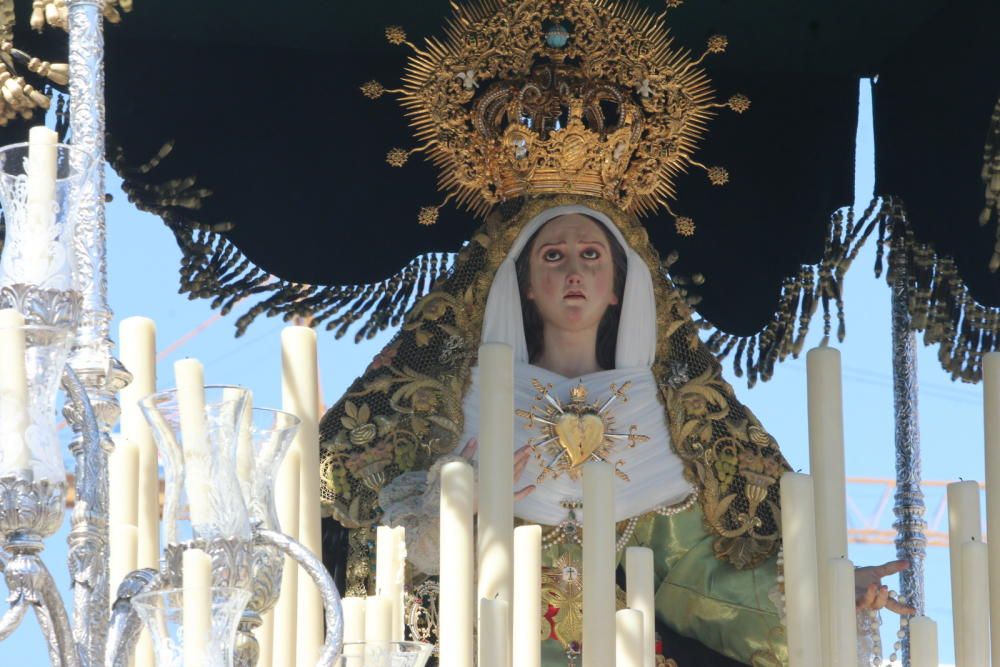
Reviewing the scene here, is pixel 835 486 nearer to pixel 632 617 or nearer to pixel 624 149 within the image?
pixel 632 617

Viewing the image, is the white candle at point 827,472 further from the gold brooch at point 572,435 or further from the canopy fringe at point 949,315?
the canopy fringe at point 949,315

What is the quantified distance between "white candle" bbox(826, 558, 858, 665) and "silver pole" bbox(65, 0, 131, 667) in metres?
0.91

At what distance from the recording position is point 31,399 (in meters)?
2.25

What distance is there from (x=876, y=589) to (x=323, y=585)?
7.52 ft

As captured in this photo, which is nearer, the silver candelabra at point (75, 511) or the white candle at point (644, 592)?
the silver candelabra at point (75, 511)

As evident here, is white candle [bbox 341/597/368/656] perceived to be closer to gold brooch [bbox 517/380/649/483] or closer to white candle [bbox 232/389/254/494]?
white candle [bbox 232/389/254/494]

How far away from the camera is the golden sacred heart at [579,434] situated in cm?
521

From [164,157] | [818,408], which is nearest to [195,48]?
[164,157]

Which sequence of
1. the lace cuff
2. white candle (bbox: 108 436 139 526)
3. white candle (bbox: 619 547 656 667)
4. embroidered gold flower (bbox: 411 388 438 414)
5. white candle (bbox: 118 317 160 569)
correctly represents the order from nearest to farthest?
white candle (bbox: 108 436 139 526) < white candle (bbox: 118 317 160 569) < white candle (bbox: 619 547 656 667) < the lace cuff < embroidered gold flower (bbox: 411 388 438 414)

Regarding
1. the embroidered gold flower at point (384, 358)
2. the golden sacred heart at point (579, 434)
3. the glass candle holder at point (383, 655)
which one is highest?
the embroidered gold flower at point (384, 358)

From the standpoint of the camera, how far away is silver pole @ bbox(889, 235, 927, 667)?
5.37 m

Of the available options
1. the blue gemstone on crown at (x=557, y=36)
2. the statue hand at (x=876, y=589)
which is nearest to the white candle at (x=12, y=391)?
the statue hand at (x=876, y=589)

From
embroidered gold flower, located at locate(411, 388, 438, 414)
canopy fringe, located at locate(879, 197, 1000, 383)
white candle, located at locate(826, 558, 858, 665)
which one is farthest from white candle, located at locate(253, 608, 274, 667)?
canopy fringe, located at locate(879, 197, 1000, 383)

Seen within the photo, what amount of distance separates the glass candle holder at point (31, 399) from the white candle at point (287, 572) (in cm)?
41
